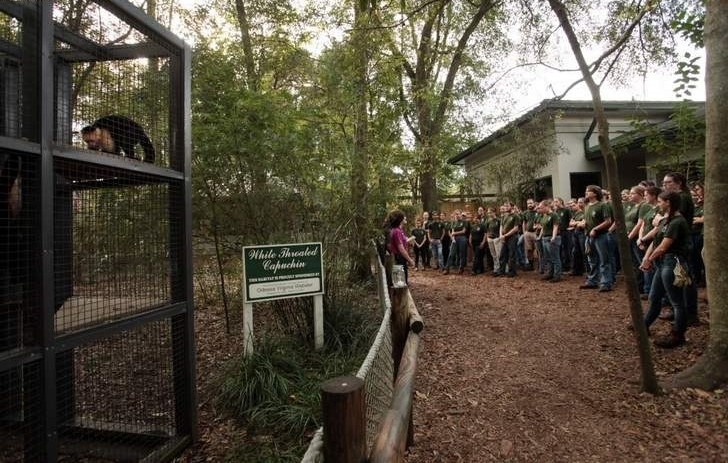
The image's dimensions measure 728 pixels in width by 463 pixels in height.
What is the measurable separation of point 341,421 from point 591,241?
7.68 meters

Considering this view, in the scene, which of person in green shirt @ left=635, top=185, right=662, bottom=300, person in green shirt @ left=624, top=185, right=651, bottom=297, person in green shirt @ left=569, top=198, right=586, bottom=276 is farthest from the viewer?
person in green shirt @ left=569, top=198, right=586, bottom=276

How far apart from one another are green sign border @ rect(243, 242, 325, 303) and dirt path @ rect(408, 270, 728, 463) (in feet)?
5.48

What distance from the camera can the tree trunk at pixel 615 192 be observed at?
3.58 m

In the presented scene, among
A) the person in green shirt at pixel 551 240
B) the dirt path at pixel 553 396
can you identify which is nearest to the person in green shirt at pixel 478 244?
the person in green shirt at pixel 551 240

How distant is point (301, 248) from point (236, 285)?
8.34 ft

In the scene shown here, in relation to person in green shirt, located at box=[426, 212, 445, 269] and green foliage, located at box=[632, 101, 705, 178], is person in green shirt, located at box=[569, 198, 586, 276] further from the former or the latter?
person in green shirt, located at box=[426, 212, 445, 269]

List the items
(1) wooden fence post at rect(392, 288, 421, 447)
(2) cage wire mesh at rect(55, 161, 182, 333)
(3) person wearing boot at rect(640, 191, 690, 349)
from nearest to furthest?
1. (2) cage wire mesh at rect(55, 161, 182, 333)
2. (1) wooden fence post at rect(392, 288, 421, 447)
3. (3) person wearing boot at rect(640, 191, 690, 349)

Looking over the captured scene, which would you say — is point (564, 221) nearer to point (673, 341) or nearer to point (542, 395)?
point (673, 341)

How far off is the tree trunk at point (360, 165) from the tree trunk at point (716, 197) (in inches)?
153

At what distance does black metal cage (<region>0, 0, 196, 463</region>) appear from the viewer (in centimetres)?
225

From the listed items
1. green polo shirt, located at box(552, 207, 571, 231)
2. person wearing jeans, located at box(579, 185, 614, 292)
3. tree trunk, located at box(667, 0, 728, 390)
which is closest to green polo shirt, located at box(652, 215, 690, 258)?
tree trunk, located at box(667, 0, 728, 390)

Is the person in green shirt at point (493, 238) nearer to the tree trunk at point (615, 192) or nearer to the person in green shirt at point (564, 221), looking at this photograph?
the person in green shirt at point (564, 221)

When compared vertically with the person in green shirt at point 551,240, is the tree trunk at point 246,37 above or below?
above

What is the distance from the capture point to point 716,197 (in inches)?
146
